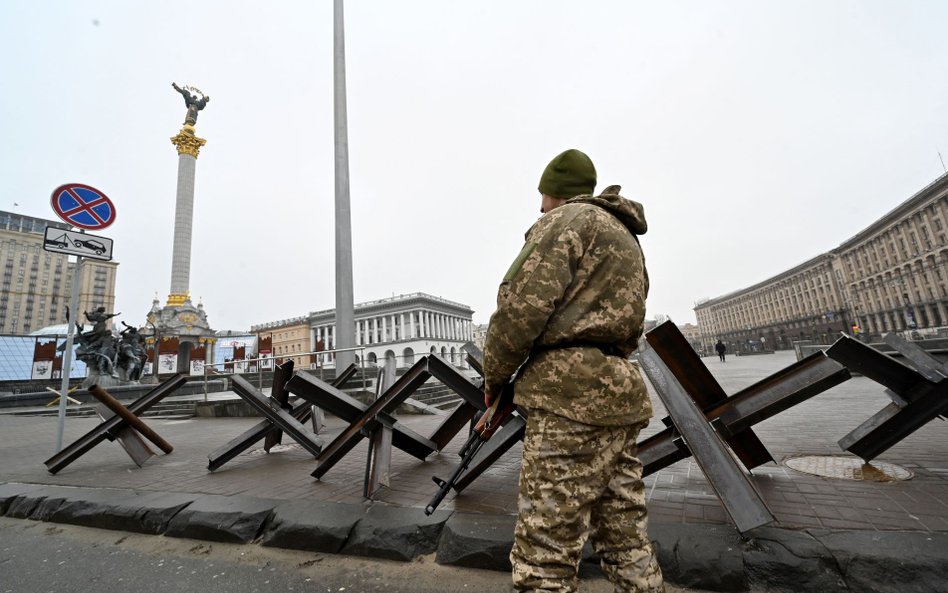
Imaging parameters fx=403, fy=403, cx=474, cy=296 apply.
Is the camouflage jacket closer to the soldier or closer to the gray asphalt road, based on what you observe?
the soldier

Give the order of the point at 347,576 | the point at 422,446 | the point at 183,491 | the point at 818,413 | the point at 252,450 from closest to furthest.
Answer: the point at 347,576, the point at 183,491, the point at 422,446, the point at 252,450, the point at 818,413

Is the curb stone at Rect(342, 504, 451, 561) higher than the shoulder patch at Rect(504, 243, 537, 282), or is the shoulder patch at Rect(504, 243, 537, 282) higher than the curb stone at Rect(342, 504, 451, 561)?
the shoulder patch at Rect(504, 243, 537, 282)

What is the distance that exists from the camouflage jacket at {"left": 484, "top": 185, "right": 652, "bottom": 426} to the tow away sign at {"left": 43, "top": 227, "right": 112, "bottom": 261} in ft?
20.1

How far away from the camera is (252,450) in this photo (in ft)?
18.6

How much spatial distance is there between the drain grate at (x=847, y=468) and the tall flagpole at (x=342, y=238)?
25.2ft

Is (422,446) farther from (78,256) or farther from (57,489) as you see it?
(78,256)

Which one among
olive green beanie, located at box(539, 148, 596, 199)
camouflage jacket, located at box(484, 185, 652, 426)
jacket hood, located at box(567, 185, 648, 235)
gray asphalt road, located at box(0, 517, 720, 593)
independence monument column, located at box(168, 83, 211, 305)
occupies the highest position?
independence monument column, located at box(168, 83, 211, 305)

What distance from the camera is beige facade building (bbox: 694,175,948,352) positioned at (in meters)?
55.8

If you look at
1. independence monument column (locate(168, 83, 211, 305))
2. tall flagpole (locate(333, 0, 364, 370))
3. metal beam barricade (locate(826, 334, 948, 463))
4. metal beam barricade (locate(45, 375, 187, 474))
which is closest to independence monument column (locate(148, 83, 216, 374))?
independence monument column (locate(168, 83, 211, 305))

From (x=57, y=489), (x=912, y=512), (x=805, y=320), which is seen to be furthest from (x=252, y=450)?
(x=805, y=320)

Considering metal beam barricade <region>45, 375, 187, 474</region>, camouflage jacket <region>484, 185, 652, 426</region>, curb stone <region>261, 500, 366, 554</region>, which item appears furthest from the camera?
metal beam barricade <region>45, 375, 187, 474</region>

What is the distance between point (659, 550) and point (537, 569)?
1012 millimetres

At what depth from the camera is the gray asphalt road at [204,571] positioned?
A: 2.10 meters

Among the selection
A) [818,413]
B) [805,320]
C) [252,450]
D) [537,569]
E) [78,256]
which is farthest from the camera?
[805,320]
